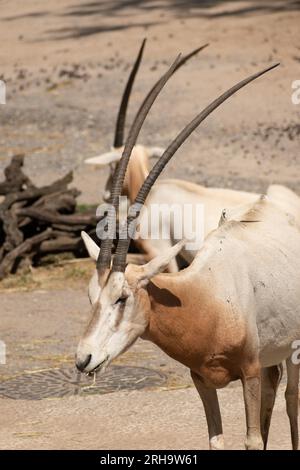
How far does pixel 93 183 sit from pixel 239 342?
9968 millimetres

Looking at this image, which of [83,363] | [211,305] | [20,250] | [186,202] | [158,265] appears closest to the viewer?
[83,363]

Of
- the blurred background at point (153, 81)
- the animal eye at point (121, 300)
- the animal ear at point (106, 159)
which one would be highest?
the blurred background at point (153, 81)

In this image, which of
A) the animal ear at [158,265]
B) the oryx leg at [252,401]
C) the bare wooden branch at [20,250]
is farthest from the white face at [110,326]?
the bare wooden branch at [20,250]

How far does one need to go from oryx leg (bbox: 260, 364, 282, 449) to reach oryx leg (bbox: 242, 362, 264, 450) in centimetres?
72

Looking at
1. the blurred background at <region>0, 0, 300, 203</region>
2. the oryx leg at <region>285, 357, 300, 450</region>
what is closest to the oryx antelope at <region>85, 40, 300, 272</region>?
the oryx leg at <region>285, 357, 300, 450</region>

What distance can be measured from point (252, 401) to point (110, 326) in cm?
103

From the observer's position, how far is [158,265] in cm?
591

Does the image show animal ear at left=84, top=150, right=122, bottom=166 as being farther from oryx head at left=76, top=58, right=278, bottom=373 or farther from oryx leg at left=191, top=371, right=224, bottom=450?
oryx head at left=76, top=58, right=278, bottom=373

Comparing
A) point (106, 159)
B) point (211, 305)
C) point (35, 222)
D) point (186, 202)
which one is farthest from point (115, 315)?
point (35, 222)

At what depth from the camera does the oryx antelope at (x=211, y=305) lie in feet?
19.1

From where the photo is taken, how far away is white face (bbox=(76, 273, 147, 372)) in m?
5.65

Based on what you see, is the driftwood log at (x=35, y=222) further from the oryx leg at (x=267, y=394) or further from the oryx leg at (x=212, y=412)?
the oryx leg at (x=212, y=412)

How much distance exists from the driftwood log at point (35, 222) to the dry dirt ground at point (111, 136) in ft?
0.94

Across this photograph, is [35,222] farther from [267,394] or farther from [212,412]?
[212,412]
